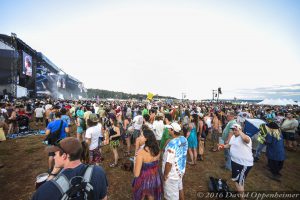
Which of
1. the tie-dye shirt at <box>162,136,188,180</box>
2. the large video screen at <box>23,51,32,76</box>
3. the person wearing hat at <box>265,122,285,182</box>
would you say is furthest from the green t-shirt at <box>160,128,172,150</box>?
the large video screen at <box>23,51,32,76</box>

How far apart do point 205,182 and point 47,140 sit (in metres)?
5.03

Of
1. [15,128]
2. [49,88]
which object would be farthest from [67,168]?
[49,88]

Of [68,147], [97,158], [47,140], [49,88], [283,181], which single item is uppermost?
[49,88]

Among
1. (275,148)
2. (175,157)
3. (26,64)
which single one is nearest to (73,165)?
(175,157)

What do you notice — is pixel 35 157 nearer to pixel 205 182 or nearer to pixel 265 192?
pixel 205 182

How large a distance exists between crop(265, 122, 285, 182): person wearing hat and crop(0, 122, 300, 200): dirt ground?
332 millimetres

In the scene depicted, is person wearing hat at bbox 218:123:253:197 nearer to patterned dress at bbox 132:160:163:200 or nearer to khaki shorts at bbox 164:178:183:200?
khaki shorts at bbox 164:178:183:200

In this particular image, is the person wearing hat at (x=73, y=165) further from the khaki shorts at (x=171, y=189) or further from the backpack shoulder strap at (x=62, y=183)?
the khaki shorts at (x=171, y=189)

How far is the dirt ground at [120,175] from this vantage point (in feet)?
14.3

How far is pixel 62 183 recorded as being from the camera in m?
1.39

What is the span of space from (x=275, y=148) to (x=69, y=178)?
644cm

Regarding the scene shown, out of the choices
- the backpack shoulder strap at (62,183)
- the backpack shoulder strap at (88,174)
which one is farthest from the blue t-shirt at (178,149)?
the backpack shoulder strap at (62,183)

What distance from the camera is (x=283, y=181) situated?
529cm

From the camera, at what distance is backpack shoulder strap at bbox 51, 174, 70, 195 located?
135cm
